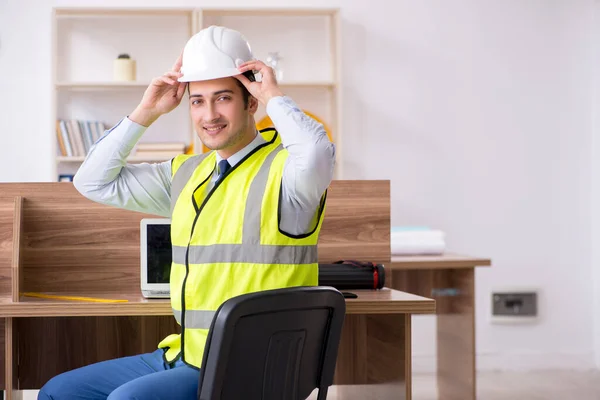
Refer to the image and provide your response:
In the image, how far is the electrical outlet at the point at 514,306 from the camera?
4.93 meters

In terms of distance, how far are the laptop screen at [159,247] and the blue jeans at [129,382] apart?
0.39m

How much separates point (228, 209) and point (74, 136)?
3069mm

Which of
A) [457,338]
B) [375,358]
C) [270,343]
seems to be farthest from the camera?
[457,338]

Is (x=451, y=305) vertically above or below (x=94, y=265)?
below

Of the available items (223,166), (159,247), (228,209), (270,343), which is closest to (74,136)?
(159,247)

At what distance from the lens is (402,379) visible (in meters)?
2.29

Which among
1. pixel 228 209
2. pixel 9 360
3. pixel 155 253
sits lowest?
pixel 9 360

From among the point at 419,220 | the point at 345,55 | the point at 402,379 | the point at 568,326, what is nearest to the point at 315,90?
the point at 345,55

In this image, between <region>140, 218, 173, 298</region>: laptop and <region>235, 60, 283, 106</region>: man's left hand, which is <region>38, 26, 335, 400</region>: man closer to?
<region>235, 60, 283, 106</region>: man's left hand

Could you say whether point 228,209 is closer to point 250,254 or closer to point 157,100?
point 250,254

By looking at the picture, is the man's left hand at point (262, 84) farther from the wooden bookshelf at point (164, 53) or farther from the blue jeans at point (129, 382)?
the wooden bookshelf at point (164, 53)

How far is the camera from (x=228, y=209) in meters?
1.85

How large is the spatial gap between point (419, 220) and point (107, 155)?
309 centimetres

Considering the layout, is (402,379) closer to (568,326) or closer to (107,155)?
(107,155)
